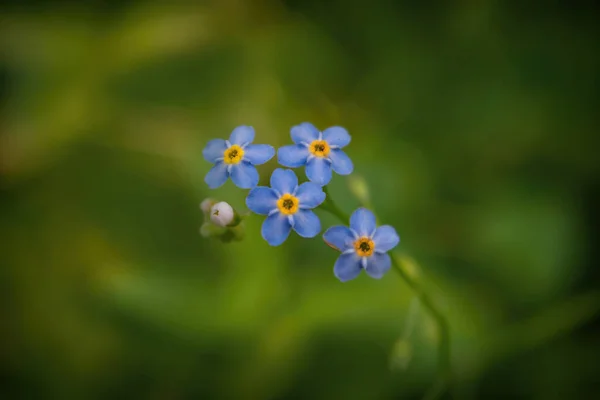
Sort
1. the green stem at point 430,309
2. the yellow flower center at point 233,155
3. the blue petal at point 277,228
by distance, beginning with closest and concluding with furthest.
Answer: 1. the blue petal at point 277,228
2. the yellow flower center at point 233,155
3. the green stem at point 430,309

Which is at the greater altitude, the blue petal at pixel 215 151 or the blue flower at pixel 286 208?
the blue petal at pixel 215 151

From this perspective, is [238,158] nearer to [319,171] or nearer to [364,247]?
[319,171]

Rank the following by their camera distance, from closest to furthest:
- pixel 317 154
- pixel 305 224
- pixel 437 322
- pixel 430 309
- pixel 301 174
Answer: pixel 305 224
pixel 317 154
pixel 430 309
pixel 437 322
pixel 301 174

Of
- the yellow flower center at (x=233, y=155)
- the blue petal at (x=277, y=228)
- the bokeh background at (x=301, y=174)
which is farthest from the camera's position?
the bokeh background at (x=301, y=174)

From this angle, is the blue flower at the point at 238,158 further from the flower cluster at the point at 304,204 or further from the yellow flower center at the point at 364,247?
the yellow flower center at the point at 364,247

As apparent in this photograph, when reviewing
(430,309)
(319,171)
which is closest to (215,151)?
(319,171)

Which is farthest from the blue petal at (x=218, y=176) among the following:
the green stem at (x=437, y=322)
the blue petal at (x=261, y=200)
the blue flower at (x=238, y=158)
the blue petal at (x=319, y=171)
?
the green stem at (x=437, y=322)
